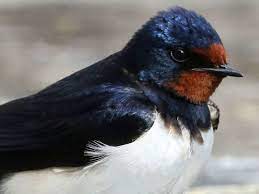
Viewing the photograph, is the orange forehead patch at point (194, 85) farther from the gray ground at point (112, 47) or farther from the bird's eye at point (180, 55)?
the gray ground at point (112, 47)

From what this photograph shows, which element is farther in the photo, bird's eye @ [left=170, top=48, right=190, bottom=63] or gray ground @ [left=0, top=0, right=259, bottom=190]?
gray ground @ [left=0, top=0, right=259, bottom=190]

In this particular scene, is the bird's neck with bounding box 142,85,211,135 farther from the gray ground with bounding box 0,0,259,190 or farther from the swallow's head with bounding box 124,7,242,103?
the gray ground with bounding box 0,0,259,190

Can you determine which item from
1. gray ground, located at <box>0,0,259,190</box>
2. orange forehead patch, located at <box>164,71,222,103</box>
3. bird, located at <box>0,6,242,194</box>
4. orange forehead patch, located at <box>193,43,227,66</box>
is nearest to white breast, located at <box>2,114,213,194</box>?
bird, located at <box>0,6,242,194</box>

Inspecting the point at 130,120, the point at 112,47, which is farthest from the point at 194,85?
the point at 112,47

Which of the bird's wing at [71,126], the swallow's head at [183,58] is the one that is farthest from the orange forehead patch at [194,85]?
the bird's wing at [71,126]

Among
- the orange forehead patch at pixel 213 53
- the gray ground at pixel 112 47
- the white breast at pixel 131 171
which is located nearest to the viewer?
the white breast at pixel 131 171

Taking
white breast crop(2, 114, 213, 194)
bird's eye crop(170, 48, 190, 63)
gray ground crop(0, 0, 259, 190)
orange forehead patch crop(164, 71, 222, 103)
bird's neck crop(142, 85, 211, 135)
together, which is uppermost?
bird's eye crop(170, 48, 190, 63)

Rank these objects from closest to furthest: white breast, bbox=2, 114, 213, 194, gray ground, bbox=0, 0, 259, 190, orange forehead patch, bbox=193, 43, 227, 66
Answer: white breast, bbox=2, 114, 213, 194, orange forehead patch, bbox=193, 43, 227, 66, gray ground, bbox=0, 0, 259, 190

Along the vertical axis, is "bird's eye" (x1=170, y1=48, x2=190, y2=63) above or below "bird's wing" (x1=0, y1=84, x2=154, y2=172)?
above

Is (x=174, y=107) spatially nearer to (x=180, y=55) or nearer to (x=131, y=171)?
(x=180, y=55)
